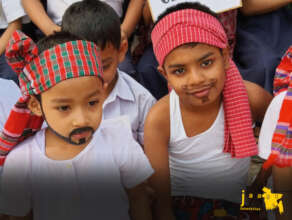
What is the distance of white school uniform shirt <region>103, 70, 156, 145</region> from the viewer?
202 cm

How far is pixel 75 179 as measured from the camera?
4.76 feet

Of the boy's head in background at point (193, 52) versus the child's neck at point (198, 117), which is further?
the child's neck at point (198, 117)

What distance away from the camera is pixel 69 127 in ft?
4.39

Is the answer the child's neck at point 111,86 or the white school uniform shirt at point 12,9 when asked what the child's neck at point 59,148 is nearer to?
the child's neck at point 111,86

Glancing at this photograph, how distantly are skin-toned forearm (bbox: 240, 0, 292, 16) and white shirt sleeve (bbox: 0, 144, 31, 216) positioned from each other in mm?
1777

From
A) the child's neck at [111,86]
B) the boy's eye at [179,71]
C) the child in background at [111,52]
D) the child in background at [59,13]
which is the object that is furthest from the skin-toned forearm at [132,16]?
the boy's eye at [179,71]

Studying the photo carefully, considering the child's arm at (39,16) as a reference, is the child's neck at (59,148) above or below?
below

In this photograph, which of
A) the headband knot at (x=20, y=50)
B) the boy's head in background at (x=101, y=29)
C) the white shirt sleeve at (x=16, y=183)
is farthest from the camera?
the boy's head in background at (x=101, y=29)

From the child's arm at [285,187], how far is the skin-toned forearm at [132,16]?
1.36 metres

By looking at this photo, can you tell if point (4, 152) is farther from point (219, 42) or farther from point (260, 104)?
point (260, 104)

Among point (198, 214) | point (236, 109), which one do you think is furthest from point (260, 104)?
point (198, 214)

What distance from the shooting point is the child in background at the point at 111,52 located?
1872 millimetres

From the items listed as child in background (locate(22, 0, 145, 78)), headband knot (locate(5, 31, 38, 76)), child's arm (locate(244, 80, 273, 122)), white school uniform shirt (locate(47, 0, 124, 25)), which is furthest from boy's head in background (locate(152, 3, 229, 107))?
white school uniform shirt (locate(47, 0, 124, 25))

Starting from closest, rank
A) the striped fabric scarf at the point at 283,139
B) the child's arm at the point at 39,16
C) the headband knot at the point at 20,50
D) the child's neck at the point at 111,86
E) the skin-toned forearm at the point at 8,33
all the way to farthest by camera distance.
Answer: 1. the headband knot at the point at 20,50
2. the striped fabric scarf at the point at 283,139
3. the child's neck at the point at 111,86
4. the child's arm at the point at 39,16
5. the skin-toned forearm at the point at 8,33
